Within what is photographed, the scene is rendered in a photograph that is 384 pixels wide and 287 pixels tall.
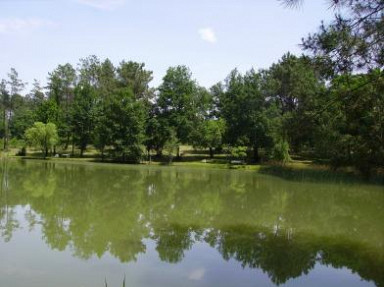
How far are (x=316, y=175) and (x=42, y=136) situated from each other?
1254 inches

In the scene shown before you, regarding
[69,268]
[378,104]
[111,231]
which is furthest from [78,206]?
[378,104]

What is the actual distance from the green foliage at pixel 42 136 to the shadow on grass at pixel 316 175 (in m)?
25.4

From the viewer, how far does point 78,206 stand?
60.4ft

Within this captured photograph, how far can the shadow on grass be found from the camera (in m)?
34.3

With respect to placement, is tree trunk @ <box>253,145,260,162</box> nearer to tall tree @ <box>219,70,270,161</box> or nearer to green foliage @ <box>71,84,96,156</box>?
tall tree @ <box>219,70,270,161</box>

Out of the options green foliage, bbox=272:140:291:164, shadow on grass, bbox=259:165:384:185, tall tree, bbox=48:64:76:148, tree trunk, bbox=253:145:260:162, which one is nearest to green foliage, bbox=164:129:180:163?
tree trunk, bbox=253:145:260:162

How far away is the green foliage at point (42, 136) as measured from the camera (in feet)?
171

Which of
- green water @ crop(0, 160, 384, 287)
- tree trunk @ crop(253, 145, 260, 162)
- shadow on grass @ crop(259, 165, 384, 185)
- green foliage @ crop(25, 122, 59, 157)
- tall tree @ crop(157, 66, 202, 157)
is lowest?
green water @ crop(0, 160, 384, 287)

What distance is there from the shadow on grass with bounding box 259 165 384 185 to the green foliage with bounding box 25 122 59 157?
25.4 metres

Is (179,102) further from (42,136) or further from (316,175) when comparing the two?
(316,175)

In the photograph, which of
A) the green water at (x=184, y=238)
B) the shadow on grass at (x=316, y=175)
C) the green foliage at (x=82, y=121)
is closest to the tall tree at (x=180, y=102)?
the green foliage at (x=82, y=121)

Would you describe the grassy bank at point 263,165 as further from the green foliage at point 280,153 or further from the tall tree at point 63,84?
the tall tree at point 63,84

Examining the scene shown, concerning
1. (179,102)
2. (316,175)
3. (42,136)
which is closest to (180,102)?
(179,102)

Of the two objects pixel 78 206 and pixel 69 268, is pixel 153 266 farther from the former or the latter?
pixel 78 206
